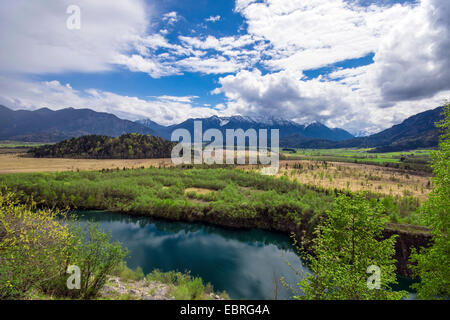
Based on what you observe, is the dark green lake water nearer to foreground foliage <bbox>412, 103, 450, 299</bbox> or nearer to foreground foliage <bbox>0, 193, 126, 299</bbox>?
foreground foliage <bbox>0, 193, 126, 299</bbox>

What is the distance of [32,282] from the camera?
13.3 metres

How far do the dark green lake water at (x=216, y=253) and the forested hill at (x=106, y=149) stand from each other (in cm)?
8966

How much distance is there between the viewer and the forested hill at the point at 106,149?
128m

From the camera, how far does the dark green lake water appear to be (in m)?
29.5

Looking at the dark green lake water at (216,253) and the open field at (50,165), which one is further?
the open field at (50,165)

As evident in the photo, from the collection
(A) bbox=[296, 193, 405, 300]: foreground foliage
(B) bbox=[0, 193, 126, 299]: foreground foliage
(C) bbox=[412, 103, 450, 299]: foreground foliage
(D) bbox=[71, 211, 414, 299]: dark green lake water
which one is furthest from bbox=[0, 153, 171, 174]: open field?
(C) bbox=[412, 103, 450, 299]: foreground foliage

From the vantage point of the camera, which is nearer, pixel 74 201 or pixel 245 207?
pixel 245 207

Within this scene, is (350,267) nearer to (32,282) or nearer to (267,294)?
(267,294)

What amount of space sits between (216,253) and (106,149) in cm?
12472

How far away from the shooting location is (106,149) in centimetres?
13275

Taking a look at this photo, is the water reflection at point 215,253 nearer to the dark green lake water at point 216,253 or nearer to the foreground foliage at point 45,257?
the dark green lake water at point 216,253

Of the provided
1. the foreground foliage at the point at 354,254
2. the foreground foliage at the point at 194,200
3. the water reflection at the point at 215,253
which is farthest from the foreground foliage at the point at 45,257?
the foreground foliage at the point at 194,200
